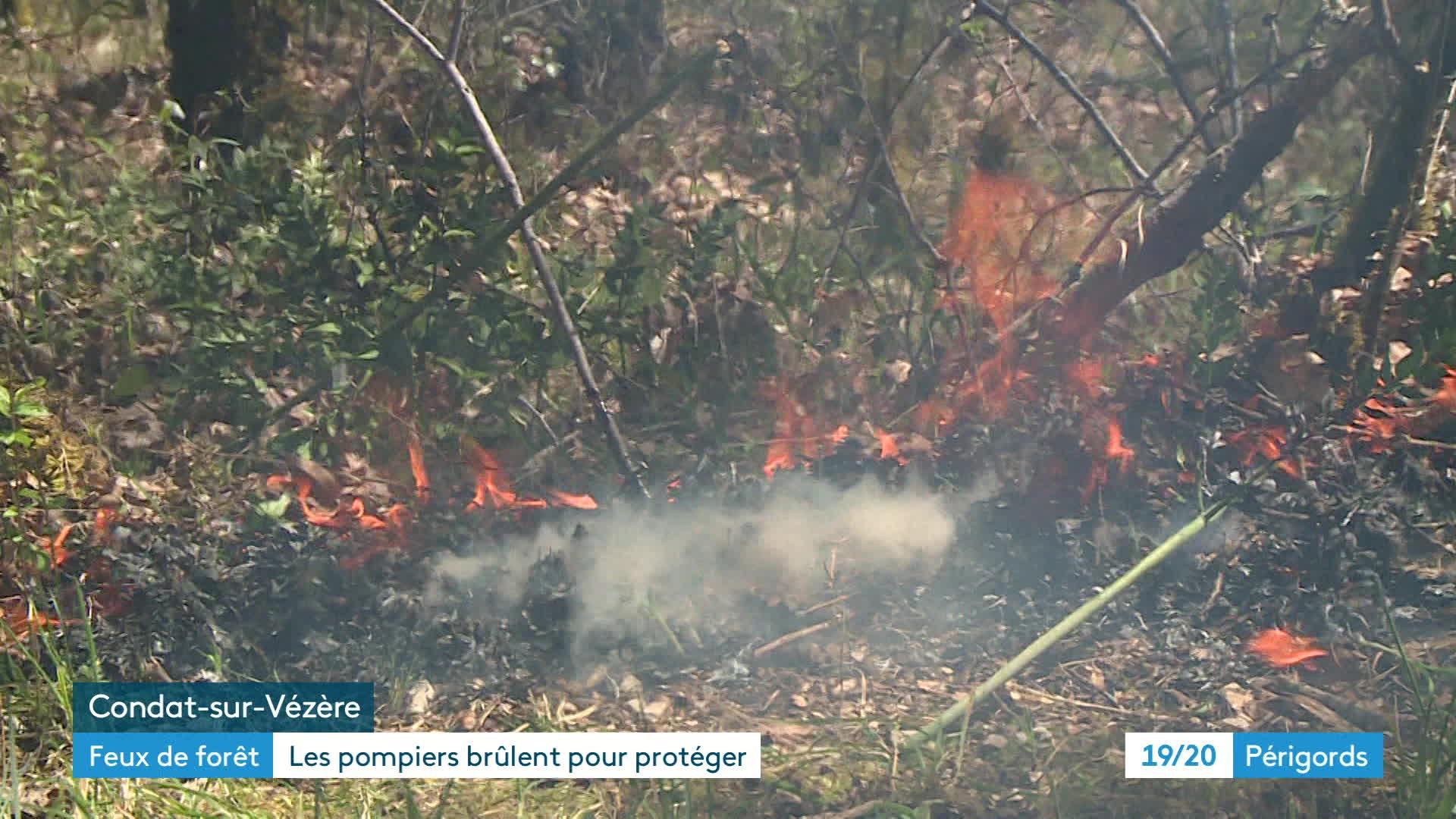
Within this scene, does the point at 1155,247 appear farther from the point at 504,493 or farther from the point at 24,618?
the point at 24,618

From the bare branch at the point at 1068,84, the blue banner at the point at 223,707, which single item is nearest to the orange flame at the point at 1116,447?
the bare branch at the point at 1068,84

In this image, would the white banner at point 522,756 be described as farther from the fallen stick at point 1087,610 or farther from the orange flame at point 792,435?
the orange flame at point 792,435

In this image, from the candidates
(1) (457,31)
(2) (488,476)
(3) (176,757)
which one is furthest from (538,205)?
(3) (176,757)

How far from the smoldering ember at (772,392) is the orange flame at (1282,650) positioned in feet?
0.04

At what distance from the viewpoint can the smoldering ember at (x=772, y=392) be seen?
2146mm

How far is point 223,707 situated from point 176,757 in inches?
4.3

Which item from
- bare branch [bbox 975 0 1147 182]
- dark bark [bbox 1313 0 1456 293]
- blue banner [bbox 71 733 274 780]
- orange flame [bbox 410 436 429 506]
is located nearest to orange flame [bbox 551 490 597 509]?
orange flame [bbox 410 436 429 506]

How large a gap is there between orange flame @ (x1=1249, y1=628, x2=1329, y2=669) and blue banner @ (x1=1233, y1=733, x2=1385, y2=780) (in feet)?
0.40

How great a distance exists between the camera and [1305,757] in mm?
2119

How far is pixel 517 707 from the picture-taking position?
224 cm

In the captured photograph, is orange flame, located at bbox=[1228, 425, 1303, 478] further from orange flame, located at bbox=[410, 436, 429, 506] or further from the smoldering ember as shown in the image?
orange flame, located at bbox=[410, 436, 429, 506]

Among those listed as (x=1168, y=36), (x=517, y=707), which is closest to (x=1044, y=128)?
(x=1168, y=36)

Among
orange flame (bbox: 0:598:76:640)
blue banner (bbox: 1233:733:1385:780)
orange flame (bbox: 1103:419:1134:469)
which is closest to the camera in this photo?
blue banner (bbox: 1233:733:1385:780)

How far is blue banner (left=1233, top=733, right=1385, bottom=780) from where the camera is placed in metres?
2.11
